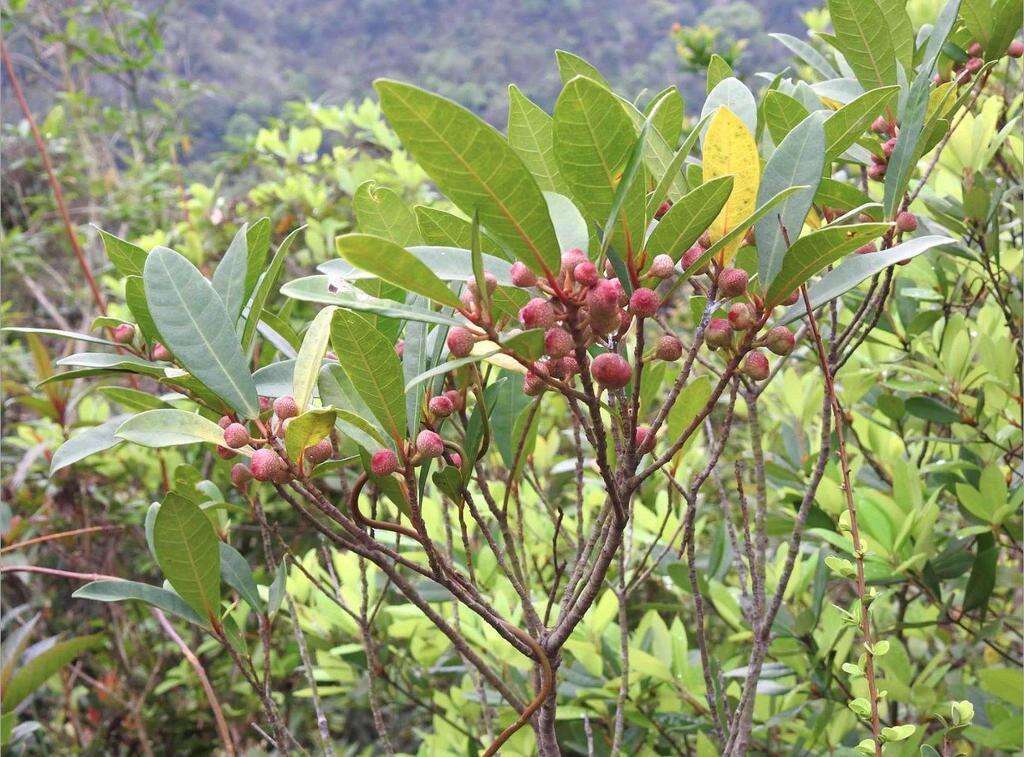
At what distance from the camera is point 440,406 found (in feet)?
1.91

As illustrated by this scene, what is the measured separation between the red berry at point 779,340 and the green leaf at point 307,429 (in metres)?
0.27

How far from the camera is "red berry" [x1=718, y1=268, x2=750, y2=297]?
1.61ft

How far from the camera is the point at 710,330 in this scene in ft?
1.69

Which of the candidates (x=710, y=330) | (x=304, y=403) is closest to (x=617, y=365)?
(x=710, y=330)

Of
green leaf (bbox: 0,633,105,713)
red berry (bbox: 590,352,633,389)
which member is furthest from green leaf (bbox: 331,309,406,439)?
green leaf (bbox: 0,633,105,713)

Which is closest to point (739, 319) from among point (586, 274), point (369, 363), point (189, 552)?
point (586, 274)

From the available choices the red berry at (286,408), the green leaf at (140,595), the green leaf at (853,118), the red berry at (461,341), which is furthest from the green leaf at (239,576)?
the green leaf at (853,118)

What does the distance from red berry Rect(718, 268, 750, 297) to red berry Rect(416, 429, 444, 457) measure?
0.66 feet

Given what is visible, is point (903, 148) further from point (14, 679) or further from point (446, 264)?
point (14, 679)

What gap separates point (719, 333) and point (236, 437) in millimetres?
302

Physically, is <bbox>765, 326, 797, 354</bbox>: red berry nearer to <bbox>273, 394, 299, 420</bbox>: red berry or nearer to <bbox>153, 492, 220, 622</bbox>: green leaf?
<bbox>273, 394, 299, 420</bbox>: red berry

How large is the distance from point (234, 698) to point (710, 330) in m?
2.04

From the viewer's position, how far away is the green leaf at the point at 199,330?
20.9 inches

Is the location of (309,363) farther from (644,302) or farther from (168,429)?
(644,302)
